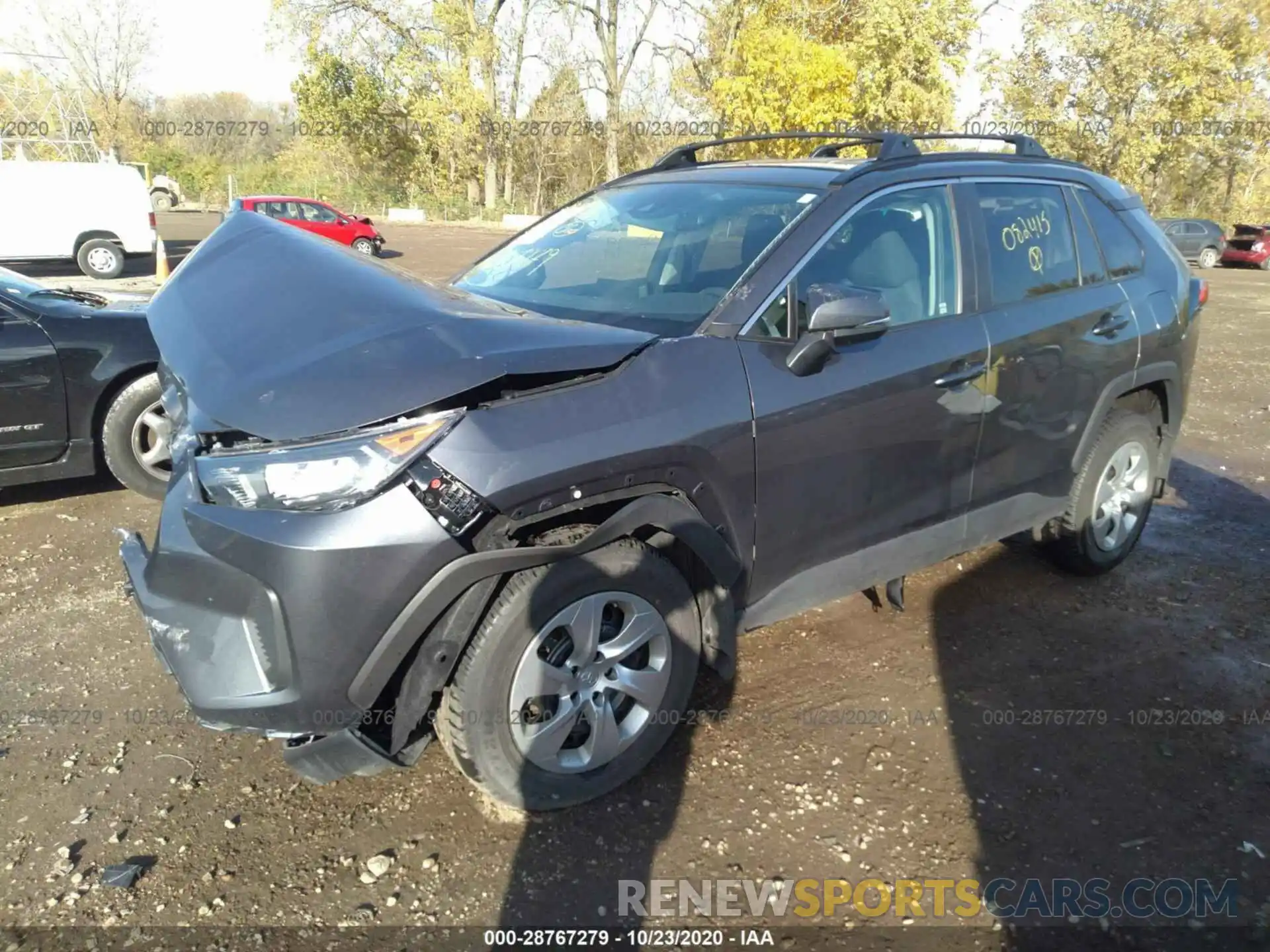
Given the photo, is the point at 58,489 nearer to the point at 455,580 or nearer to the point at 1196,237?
the point at 455,580

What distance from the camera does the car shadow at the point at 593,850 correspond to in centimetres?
233

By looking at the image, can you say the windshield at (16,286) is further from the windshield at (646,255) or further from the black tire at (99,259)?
the black tire at (99,259)

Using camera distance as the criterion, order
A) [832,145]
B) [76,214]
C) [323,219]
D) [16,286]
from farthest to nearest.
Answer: [323,219], [76,214], [16,286], [832,145]

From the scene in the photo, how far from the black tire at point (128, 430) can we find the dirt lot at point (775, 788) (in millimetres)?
882

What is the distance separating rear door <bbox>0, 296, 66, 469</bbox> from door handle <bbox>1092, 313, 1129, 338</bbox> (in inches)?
205

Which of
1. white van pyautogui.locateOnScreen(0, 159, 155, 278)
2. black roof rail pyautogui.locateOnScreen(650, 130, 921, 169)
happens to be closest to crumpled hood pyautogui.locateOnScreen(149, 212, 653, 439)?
black roof rail pyautogui.locateOnScreen(650, 130, 921, 169)

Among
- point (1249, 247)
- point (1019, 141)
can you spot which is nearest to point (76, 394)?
point (1019, 141)

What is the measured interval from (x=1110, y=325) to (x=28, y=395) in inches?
212

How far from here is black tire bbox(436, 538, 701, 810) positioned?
7.70ft

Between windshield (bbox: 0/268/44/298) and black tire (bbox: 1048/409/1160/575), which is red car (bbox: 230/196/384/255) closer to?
windshield (bbox: 0/268/44/298)

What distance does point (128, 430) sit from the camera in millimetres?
4926

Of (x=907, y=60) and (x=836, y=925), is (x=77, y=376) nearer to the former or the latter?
(x=836, y=925)

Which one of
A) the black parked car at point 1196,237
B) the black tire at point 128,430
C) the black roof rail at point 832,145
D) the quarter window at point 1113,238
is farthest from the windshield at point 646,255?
the black parked car at point 1196,237

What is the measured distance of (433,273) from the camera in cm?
1809
